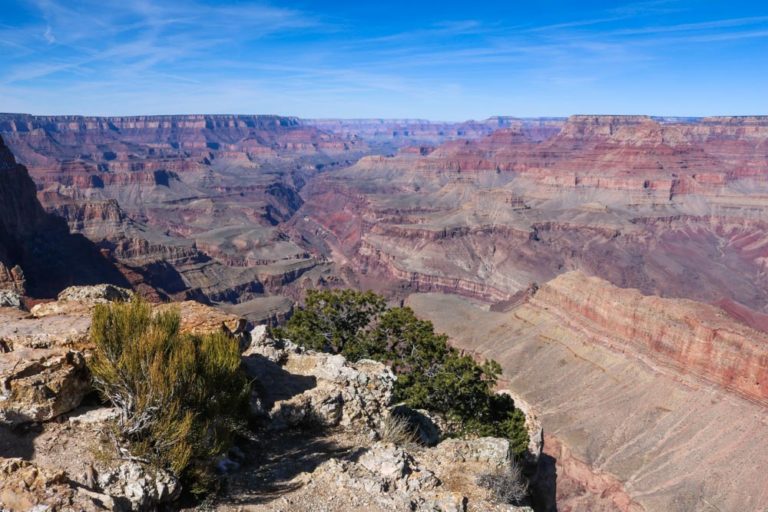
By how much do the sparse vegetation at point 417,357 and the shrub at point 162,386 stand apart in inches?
485

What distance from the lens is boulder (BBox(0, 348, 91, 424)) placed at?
11789 mm

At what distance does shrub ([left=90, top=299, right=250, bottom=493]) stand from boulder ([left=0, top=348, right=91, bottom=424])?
0.58 metres

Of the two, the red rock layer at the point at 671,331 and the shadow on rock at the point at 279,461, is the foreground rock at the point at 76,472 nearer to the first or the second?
the shadow on rock at the point at 279,461

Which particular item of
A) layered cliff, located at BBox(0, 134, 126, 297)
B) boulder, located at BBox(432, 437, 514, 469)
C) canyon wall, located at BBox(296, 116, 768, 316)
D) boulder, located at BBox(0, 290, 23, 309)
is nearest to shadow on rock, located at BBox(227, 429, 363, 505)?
boulder, located at BBox(432, 437, 514, 469)

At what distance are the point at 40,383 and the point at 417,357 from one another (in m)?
19.2

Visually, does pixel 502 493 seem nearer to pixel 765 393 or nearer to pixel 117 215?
pixel 765 393

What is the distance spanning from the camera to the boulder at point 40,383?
11789 mm

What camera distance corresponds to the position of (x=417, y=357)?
27938 millimetres

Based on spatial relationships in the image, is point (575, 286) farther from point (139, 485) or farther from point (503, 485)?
point (139, 485)

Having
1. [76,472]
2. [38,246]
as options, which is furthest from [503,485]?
[38,246]

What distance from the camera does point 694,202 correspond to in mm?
186375

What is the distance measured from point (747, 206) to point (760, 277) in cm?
5790

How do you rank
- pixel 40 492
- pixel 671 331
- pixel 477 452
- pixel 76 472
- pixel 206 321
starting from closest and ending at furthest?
pixel 40 492
pixel 76 472
pixel 477 452
pixel 206 321
pixel 671 331

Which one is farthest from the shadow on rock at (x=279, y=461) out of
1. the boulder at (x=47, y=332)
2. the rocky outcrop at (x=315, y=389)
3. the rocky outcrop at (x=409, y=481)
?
the boulder at (x=47, y=332)
